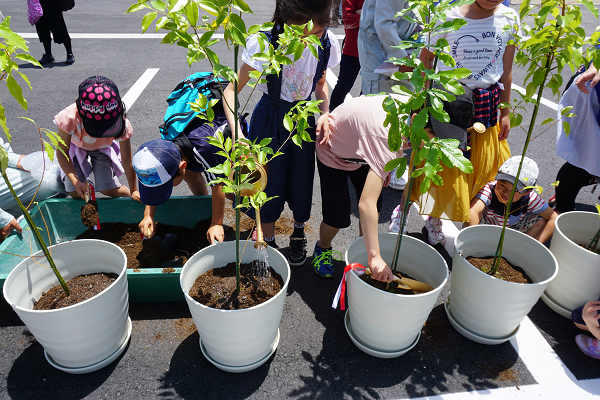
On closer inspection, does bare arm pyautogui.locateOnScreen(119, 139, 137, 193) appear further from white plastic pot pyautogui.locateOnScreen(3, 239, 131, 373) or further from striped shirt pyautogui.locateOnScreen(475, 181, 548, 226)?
striped shirt pyautogui.locateOnScreen(475, 181, 548, 226)

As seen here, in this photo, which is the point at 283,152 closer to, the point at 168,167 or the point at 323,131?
the point at 323,131

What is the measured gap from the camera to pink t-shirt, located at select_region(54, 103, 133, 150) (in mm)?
2170

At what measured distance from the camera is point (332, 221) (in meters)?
2.25

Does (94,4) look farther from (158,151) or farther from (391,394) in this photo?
(391,394)

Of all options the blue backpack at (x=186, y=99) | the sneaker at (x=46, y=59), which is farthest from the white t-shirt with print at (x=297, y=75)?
the sneaker at (x=46, y=59)

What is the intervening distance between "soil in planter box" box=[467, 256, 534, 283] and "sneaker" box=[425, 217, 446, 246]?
22.2 inches

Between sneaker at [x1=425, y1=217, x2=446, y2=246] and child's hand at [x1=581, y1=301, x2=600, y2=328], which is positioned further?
sneaker at [x1=425, y1=217, x2=446, y2=246]

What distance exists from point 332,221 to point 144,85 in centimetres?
397

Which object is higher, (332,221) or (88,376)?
(332,221)

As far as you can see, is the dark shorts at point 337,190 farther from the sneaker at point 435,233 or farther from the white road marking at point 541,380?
the white road marking at point 541,380

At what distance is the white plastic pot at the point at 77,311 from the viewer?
1522 mm

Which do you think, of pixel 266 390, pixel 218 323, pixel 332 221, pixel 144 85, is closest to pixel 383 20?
pixel 332 221

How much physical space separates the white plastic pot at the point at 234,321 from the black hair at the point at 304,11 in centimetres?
102

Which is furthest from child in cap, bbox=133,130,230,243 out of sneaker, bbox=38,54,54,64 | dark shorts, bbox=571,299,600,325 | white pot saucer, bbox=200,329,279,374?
sneaker, bbox=38,54,54,64
